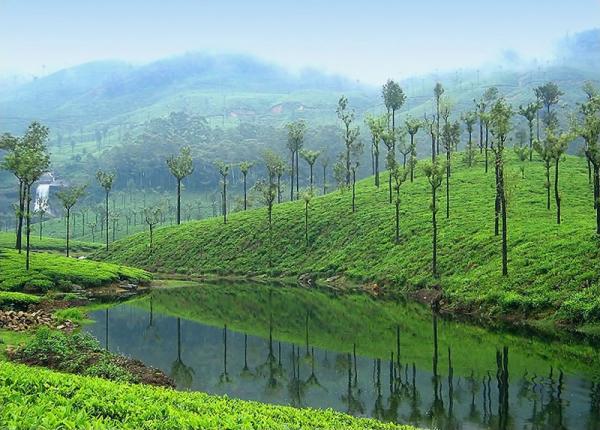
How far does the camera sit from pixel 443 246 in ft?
Answer: 273

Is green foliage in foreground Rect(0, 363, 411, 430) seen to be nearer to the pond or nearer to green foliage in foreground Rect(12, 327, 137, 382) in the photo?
the pond

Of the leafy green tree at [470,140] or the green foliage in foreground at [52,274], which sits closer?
the green foliage in foreground at [52,274]

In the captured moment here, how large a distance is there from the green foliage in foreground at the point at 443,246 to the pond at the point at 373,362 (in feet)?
26.4

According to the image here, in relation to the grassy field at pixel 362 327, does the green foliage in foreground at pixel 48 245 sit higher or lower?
lower

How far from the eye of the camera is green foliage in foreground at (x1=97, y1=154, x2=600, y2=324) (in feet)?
190

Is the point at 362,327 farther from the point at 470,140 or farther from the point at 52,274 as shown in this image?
the point at 470,140

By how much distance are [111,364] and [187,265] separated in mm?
89748

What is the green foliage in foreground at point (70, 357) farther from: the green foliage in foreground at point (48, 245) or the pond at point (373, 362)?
the green foliage in foreground at point (48, 245)

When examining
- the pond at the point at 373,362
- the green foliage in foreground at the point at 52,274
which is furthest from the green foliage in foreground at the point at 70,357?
the green foliage in foreground at the point at 52,274

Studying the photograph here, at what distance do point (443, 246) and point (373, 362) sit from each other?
4644cm

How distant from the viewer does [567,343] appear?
44.7 meters

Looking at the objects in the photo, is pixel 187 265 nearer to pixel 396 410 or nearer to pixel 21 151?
pixel 21 151

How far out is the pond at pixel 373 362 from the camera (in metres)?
29.8

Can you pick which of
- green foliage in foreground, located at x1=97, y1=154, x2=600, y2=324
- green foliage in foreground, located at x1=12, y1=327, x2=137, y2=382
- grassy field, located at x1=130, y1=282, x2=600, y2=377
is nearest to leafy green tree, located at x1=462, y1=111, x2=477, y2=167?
green foliage in foreground, located at x1=97, y1=154, x2=600, y2=324
